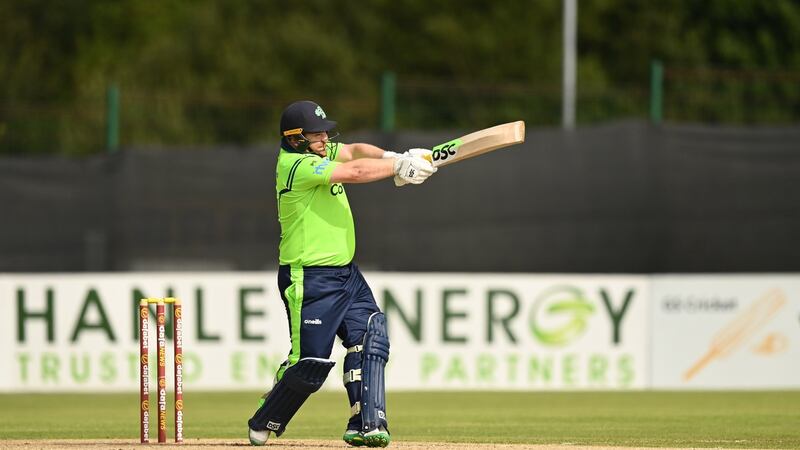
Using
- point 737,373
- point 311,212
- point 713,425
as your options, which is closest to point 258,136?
point 737,373

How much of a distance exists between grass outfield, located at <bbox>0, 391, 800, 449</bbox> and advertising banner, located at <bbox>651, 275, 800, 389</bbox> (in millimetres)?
368

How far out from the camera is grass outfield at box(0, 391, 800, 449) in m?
11.0

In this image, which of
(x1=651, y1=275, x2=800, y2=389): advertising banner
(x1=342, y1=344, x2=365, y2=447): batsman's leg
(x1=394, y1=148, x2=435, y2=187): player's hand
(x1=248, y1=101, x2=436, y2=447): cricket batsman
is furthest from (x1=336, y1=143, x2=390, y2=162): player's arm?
(x1=651, y1=275, x2=800, y2=389): advertising banner

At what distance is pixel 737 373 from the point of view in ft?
53.9

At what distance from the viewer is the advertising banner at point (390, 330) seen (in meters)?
16.0

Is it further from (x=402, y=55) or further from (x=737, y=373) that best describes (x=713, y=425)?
(x=402, y=55)

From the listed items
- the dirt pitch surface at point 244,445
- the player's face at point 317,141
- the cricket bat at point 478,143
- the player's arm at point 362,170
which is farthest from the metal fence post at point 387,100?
the player's arm at point 362,170

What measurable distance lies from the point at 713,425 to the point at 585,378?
4.25 metres

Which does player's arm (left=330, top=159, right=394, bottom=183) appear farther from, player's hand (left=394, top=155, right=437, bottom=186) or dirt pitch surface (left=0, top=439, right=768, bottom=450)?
dirt pitch surface (left=0, top=439, right=768, bottom=450)

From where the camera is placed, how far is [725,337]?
1645cm

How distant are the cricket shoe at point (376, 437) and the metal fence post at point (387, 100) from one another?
905cm

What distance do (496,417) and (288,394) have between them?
13.7ft

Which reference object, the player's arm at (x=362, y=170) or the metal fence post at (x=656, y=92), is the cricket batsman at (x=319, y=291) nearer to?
the player's arm at (x=362, y=170)

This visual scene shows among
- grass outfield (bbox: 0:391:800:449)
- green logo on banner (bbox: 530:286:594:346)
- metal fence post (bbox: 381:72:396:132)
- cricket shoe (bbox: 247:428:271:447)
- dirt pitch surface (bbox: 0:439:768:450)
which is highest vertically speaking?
metal fence post (bbox: 381:72:396:132)
